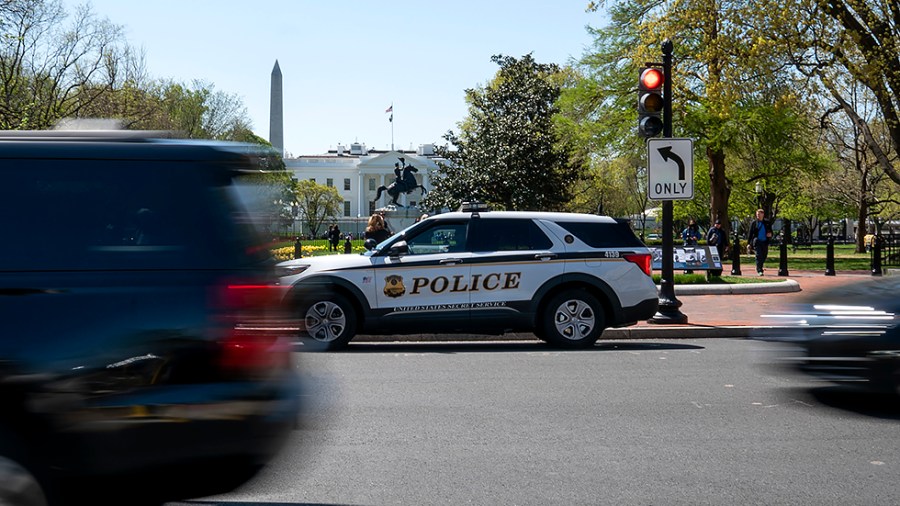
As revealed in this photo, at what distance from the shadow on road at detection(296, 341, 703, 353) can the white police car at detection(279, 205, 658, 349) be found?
230mm

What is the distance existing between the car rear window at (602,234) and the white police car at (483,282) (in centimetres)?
1

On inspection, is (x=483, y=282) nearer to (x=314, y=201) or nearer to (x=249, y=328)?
(x=249, y=328)

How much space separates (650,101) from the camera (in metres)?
13.7

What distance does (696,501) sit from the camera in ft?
17.2

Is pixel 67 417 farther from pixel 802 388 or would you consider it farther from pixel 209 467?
pixel 802 388

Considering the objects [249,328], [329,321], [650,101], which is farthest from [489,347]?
[249,328]

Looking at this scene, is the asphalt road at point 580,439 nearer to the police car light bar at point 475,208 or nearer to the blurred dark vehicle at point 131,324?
the blurred dark vehicle at point 131,324

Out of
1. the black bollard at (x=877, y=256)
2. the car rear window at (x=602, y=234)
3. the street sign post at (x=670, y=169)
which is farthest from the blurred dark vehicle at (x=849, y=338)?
the black bollard at (x=877, y=256)

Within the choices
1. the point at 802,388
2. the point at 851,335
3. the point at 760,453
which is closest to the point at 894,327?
the point at 851,335

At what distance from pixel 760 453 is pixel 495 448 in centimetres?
171

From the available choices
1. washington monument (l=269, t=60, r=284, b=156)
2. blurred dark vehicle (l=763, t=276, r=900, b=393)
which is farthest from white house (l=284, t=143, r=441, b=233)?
blurred dark vehicle (l=763, t=276, r=900, b=393)

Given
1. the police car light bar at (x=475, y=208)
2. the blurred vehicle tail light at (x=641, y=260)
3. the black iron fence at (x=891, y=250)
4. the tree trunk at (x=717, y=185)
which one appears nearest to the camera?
the blurred vehicle tail light at (x=641, y=260)

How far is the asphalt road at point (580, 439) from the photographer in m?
5.40

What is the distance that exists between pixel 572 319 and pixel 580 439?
5.12m
